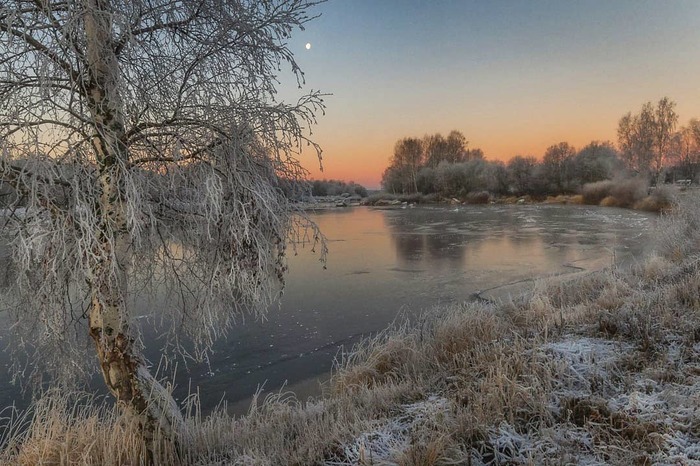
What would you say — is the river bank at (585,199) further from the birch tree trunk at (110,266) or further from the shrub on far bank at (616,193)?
the birch tree trunk at (110,266)

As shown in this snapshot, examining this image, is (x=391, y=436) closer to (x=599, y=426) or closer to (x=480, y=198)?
(x=599, y=426)

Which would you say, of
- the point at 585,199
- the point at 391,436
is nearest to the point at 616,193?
the point at 585,199

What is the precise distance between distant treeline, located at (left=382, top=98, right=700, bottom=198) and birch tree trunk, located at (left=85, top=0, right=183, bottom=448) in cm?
3963

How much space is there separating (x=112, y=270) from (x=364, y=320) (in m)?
6.69

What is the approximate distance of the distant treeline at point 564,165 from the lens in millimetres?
46781

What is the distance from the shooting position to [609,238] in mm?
19359

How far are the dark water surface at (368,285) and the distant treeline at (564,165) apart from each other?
22.1m

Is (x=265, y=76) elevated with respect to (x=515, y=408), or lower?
elevated

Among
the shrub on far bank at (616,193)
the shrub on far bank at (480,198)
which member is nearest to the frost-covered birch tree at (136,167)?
the shrub on far bank at (616,193)

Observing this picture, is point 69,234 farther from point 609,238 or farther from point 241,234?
point 609,238

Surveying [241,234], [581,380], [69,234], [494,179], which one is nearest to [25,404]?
[69,234]

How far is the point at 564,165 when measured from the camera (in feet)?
183

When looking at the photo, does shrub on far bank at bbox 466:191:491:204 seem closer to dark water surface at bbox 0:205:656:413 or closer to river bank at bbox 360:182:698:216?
river bank at bbox 360:182:698:216

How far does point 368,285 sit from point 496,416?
871 centimetres
